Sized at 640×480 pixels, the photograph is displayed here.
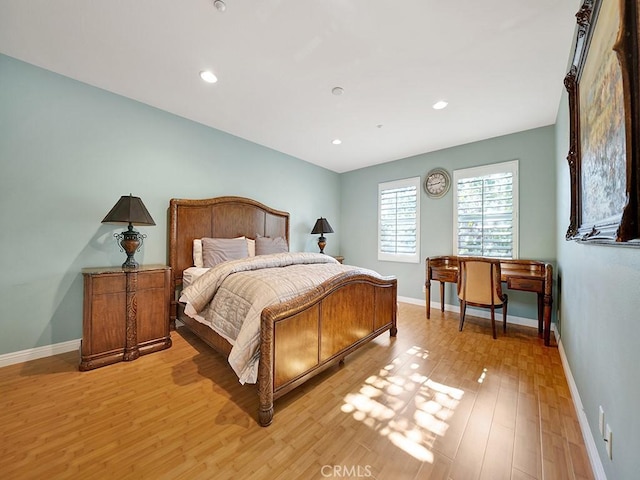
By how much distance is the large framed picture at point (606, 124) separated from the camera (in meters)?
0.72

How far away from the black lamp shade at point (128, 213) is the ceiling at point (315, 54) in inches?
47.0

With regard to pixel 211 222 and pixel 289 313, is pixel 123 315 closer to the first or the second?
pixel 211 222

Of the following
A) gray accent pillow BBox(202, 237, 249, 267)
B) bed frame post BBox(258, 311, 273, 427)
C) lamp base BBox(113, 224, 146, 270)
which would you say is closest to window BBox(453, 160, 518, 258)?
gray accent pillow BBox(202, 237, 249, 267)

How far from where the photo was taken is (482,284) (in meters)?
2.90

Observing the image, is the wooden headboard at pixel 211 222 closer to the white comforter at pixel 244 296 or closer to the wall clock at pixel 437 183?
the white comforter at pixel 244 296

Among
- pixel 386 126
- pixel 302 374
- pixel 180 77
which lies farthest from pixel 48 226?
pixel 386 126

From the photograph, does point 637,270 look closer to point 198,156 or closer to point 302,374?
point 302,374

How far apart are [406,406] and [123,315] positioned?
8.16 ft

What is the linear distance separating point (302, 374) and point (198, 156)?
296 centimetres

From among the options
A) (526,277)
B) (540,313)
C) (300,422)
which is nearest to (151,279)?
(300,422)

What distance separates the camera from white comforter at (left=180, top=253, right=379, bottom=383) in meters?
1.56

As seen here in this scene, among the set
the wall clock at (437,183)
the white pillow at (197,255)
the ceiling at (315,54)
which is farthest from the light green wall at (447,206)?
the white pillow at (197,255)

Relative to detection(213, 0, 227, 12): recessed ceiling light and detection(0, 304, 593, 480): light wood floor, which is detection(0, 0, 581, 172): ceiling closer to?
detection(213, 0, 227, 12): recessed ceiling light

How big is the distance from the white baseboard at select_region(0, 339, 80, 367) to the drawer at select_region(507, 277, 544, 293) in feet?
15.5
